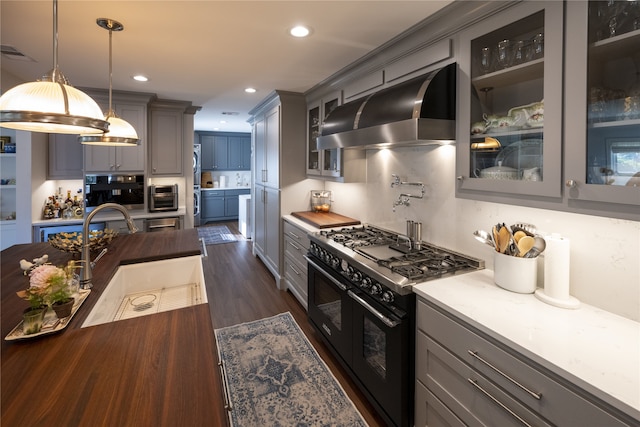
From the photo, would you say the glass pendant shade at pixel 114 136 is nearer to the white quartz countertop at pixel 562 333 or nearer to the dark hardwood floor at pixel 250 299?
the dark hardwood floor at pixel 250 299

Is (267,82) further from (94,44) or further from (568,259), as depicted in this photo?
(568,259)

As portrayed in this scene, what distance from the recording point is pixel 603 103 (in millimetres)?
1177

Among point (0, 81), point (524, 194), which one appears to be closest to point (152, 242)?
point (0, 81)

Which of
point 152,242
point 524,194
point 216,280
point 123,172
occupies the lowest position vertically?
point 216,280

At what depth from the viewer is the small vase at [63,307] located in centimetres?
131

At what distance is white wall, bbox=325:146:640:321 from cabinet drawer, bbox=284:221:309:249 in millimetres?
617

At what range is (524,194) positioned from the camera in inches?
56.6

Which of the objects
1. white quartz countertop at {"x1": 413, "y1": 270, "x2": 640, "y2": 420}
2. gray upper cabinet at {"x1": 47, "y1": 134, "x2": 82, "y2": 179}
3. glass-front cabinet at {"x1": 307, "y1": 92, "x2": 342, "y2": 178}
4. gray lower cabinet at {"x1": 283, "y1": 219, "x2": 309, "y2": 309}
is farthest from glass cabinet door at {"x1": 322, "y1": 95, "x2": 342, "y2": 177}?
Answer: gray upper cabinet at {"x1": 47, "y1": 134, "x2": 82, "y2": 179}

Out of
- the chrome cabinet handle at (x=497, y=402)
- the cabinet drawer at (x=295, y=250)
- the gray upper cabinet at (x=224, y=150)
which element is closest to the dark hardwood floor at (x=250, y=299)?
the cabinet drawer at (x=295, y=250)

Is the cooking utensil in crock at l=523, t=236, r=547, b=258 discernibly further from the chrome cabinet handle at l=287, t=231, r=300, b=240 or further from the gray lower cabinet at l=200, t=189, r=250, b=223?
the gray lower cabinet at l=200, t=189, r=250, b=223

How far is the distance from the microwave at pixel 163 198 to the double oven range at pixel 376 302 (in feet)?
9.00

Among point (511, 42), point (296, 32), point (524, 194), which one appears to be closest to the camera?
point (524, 194)

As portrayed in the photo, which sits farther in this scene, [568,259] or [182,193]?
[182,193]

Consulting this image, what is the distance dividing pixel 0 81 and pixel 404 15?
3.80 metres
